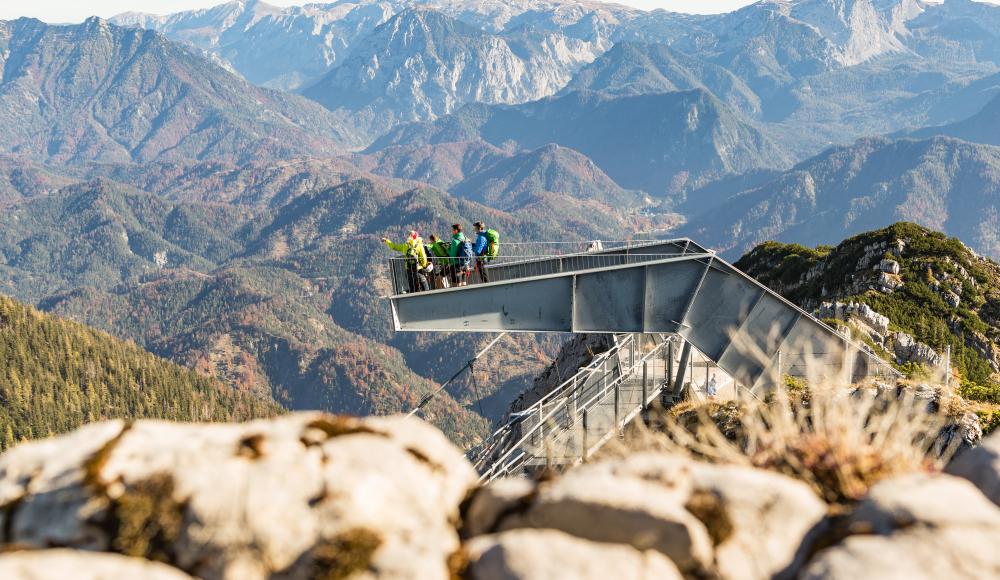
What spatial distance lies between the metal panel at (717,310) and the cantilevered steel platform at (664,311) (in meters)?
0.02

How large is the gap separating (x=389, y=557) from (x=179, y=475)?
6.69 ft

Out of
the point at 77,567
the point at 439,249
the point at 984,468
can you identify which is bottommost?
the point at 439,249

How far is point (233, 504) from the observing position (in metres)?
7.15

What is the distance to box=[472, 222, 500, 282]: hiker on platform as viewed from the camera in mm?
24438

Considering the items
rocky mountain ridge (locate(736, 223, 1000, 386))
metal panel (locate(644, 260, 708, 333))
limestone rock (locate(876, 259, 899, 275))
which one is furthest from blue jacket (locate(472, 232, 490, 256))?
limestone rock (locate(876, 259, 899, 275))

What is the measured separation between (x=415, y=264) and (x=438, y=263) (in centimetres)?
107

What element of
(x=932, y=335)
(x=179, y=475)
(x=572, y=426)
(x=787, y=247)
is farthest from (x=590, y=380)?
(x=787, y=247)

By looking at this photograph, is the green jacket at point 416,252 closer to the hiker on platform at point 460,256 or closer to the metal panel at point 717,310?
the hiker on platform at point 460,256

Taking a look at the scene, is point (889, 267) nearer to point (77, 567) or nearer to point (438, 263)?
point (438, 263)

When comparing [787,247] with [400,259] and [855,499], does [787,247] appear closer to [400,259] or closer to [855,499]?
[400,259]

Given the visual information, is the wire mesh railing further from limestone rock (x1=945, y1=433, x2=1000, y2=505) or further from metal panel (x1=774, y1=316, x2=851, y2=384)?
limestone rock (x1=945, y1=433, x2=1000, y2=505)

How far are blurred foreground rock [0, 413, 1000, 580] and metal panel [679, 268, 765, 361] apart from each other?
462 inches

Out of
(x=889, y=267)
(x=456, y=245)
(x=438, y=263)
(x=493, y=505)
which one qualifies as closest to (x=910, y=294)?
(x=889, y=267)

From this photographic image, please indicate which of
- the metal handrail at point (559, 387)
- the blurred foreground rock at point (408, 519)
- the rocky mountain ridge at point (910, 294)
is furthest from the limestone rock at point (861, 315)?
the blurred foreground rock at point (408, 519)
